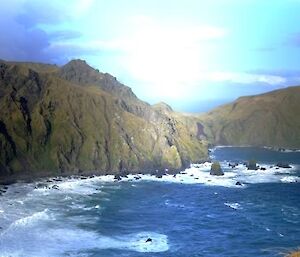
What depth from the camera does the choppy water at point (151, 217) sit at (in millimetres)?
85812

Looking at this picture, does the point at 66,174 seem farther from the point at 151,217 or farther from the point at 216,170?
the point at 151,217

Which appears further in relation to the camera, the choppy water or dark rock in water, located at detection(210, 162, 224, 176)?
dark rock in water, located at detection(210, 162, 224, 176)

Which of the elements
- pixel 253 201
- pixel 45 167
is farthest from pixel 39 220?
pixel 45 167

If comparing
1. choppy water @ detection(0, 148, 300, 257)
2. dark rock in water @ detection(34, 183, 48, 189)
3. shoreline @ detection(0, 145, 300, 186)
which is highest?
choppy water @ detection(0, 148, 300, 257)

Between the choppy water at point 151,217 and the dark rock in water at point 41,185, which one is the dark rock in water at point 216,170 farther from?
the dark rock in water at point 41,185

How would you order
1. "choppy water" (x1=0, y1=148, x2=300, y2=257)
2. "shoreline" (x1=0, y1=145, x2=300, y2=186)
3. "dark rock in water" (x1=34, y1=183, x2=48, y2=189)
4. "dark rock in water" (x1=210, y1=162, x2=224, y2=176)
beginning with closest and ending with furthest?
"choppy water" (x1=0, y1=148, x2=300, y2=257) → "dark rock in water" (x1=34, y1=183, x2=48, y2=189) → "shoreline" (x1=0, y1=145, x2=300, y2=186) → "dark rock in water" (x1=210, y1=162, x2=224, y2=176)

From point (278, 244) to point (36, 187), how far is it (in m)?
86.0

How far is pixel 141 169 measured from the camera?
19525cm

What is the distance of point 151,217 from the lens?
11312 centimetres

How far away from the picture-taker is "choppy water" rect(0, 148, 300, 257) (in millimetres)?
85812

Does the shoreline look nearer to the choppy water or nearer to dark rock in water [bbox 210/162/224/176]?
the choppy water

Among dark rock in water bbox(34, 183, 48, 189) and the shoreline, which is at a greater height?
dark rock in water bbox(34, 183, 48, 189)

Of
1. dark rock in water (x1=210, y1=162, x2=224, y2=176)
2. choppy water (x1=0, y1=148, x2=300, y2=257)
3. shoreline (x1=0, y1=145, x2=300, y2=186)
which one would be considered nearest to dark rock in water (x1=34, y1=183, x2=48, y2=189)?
choppy water (x1=0, y1=148, x2=300, y2=257)

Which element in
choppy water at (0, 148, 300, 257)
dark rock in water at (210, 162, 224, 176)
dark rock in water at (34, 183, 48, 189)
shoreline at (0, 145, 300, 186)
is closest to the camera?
choppy water at (0, 148, 300, 257)
